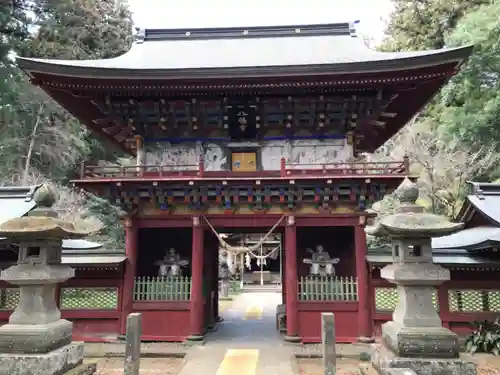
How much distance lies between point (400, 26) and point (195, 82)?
25624mm

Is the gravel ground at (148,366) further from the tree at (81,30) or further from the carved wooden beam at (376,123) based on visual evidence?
the tree at (81,30)

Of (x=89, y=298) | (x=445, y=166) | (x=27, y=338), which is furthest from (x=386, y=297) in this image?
(x=445, y=166)

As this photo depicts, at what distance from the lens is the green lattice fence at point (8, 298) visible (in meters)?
11.7

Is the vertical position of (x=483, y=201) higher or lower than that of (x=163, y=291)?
higher

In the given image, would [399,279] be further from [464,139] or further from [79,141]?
[79,141]

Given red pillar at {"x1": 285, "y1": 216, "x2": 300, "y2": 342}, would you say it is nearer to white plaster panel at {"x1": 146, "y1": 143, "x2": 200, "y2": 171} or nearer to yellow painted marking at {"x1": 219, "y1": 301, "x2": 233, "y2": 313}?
white plaster panel at {"x1": 146, "y1": 143, "x2": 200, "y2": 171}

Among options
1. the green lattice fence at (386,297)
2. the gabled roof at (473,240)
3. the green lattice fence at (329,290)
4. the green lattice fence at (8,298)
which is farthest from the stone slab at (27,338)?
the gabled roof at (473,240)

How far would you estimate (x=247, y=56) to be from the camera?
14.1m

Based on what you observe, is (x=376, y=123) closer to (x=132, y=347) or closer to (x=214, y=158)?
(x=214, y=158)

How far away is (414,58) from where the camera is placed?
33.2 feet

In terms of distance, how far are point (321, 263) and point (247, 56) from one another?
715cm

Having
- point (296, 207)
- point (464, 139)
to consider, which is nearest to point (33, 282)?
point (296, 207)

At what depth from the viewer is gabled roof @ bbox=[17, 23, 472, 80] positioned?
33.7 ft

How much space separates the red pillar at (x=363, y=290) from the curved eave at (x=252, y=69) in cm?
405
